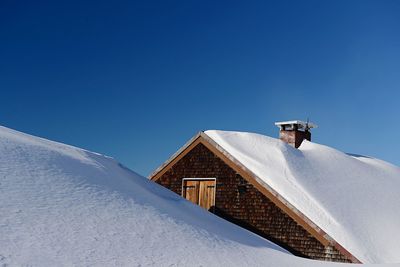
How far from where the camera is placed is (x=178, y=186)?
16.9m

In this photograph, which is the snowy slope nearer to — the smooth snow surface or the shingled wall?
the shingled wall

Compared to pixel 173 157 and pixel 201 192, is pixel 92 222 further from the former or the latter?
pixel 173 157

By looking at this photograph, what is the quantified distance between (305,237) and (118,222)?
7.74 meters

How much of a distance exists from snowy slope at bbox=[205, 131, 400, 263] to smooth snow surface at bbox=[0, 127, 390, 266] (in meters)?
4.18

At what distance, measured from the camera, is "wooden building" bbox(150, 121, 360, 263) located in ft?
42.4

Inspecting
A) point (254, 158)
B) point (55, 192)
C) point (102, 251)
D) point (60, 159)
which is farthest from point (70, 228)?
point (254, 158)


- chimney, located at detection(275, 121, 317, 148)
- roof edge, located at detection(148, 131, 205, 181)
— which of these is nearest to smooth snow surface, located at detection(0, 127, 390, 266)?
roof edge, located at detection(148, 131, 205, 181)

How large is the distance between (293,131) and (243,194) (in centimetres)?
490

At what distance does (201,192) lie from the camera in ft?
53.5

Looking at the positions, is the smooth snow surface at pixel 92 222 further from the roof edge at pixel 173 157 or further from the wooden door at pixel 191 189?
the roof edge at pixel 173 157

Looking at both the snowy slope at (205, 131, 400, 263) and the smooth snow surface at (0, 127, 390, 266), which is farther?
the snowy slope at (205, 131, 400, 263)

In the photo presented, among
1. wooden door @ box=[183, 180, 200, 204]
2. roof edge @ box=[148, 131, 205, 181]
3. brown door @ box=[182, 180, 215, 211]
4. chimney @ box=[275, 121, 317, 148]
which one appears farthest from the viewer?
chimney @ box=[275, 121, 317, 148]

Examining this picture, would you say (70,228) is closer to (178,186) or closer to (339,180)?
(178,186)


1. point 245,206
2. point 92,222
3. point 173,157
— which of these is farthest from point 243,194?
point 92,222
